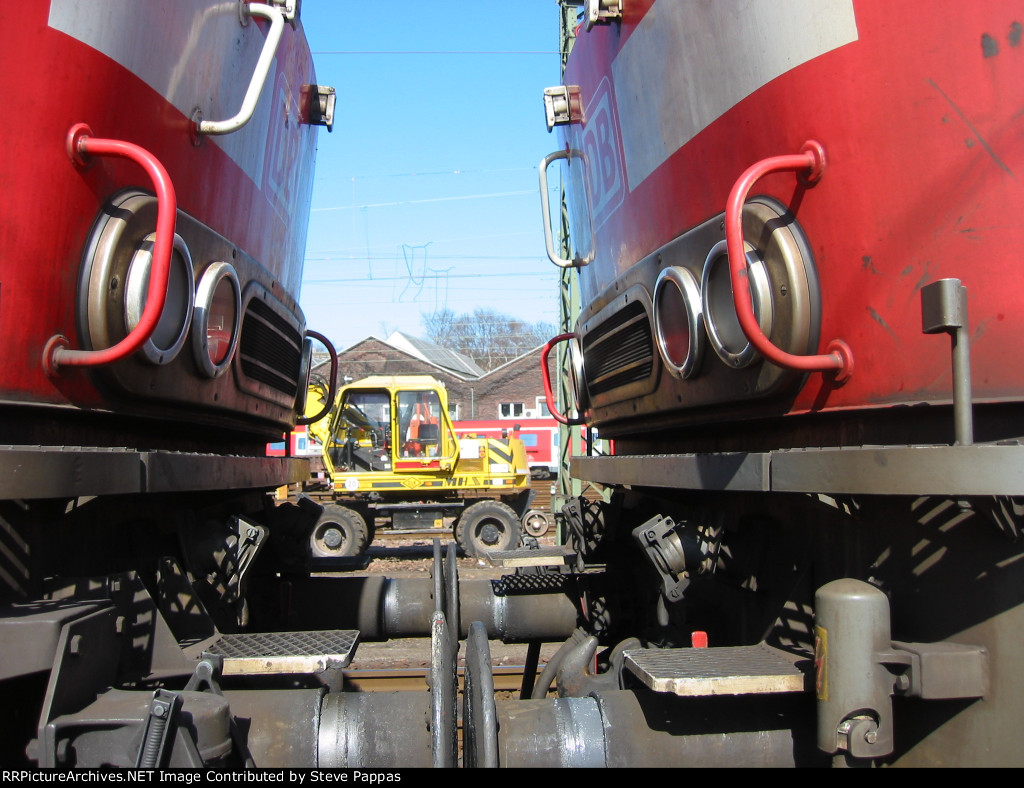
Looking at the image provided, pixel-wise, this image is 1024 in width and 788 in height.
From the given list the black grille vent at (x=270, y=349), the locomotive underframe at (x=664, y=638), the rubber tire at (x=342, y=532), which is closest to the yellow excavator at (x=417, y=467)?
the rubber tire at (x=342, y=532)

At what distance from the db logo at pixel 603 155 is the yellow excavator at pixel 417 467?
1086 centimetres

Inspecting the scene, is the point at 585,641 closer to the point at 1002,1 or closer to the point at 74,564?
the point at 74,564

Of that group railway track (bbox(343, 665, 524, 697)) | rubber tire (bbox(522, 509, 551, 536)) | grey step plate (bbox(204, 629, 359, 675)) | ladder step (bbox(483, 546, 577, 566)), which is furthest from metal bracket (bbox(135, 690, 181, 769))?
rubber tire (bbox(522, 509, 551, 536))

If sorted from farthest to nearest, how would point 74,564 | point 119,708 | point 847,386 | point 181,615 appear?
point 181,615 → point 74,564 → point 847,386 → point 119,708

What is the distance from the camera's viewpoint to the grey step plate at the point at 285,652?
251cm

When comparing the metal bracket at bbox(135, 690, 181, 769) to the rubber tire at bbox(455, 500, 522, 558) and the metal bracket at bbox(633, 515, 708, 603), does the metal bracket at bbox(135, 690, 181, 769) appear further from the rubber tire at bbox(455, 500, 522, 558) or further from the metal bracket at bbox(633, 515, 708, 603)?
the rubber tire at bbox(455, 500, 522, 558)

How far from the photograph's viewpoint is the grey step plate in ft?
8.24

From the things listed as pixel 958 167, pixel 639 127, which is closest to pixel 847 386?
pixel 958 167

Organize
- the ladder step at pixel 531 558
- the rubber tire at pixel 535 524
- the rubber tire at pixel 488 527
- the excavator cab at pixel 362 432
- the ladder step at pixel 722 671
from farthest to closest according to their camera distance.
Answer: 1. the rubber tire at pixel 535 524
2. the excavator cab at pixel 362 432
3. the rubber tire at pixel 488 527
4. the ladder step at pixel 531 558
5. the ladder step at pixel 722 671

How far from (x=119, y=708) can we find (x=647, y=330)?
2333mm

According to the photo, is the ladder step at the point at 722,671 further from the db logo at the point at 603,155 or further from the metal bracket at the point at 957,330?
the db logo at the point at 603,155

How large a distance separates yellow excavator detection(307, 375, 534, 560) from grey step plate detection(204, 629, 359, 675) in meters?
11.8

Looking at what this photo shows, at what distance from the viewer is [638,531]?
3148 millimetres
